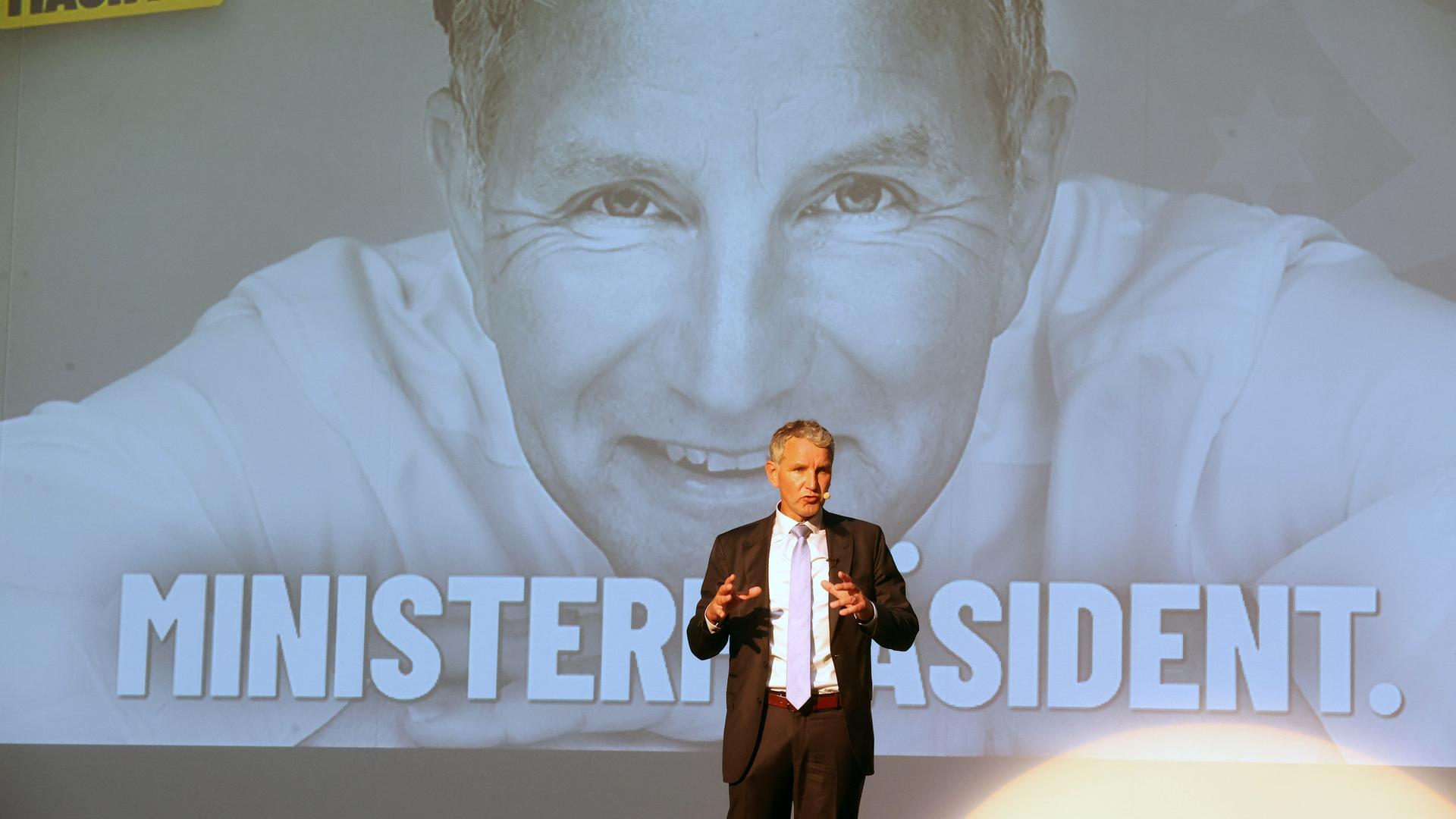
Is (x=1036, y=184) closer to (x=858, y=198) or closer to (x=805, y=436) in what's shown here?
(x=858, y=198)

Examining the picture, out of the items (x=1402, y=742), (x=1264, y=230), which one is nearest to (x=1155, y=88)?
(x=1264, y=230)

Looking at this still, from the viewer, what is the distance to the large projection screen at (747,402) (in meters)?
4.60

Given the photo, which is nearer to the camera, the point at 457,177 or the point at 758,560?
the point at 758,560

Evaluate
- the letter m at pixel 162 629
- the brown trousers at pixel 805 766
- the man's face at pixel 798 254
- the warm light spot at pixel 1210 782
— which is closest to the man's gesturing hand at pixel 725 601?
the brown trousers at pixel 805 766

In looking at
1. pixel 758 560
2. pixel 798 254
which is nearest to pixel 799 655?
pixel 758 560

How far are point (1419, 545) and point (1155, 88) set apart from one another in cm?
Result: 165

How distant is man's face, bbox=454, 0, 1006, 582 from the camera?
4.73 metres

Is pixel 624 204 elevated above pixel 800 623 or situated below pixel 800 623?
above

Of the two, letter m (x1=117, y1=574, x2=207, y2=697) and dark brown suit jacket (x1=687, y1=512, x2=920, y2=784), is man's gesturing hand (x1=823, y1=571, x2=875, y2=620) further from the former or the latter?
letter m (x1=117, y1=574, x2=207, y2=697)

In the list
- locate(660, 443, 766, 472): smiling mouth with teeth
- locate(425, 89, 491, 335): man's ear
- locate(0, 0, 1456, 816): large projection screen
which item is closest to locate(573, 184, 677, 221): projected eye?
locate(0, 0, 1456, 816): large projection screen

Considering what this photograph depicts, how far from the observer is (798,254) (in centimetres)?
473

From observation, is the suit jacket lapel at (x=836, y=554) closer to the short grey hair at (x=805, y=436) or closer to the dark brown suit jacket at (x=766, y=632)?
the dark brown suit jacket at (x=766, y=632)

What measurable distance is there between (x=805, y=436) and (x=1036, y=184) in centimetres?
229

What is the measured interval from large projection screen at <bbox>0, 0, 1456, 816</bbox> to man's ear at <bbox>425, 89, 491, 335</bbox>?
0.6 inches
